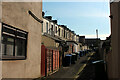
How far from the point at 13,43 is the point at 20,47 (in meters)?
0.81

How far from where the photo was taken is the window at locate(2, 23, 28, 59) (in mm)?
6432

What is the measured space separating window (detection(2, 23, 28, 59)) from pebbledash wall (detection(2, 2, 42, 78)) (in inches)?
8.2

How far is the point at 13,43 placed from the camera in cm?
715

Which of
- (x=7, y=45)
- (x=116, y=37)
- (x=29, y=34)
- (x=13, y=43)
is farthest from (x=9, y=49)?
(x=116, y=37)

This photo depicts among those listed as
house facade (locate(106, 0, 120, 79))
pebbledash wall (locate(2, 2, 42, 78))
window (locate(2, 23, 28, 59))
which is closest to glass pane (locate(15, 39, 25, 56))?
window (locate(2, 23, 28, 59))

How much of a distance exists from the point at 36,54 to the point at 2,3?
4811 millimetres

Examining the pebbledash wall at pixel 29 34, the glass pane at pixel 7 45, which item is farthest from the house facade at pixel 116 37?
the glass pane at pixel 7 45

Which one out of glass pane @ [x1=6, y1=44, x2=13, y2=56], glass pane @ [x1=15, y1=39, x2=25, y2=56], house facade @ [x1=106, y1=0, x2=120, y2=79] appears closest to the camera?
house facade @ [x1=106, y1=0, x2=120, y2=79]

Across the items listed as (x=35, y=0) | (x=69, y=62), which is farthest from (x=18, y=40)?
(x=69, y=62)

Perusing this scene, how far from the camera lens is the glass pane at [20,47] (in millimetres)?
7556

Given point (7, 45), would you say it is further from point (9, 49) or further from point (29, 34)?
point (29, 34)

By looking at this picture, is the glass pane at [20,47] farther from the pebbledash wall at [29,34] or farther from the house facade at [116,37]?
the house facade at [116,37]

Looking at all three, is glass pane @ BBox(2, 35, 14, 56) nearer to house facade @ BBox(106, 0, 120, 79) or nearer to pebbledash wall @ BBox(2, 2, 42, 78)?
pebbledash wall @ BBox(2, 2, 42, 78)

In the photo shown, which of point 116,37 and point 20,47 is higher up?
point 116,37
